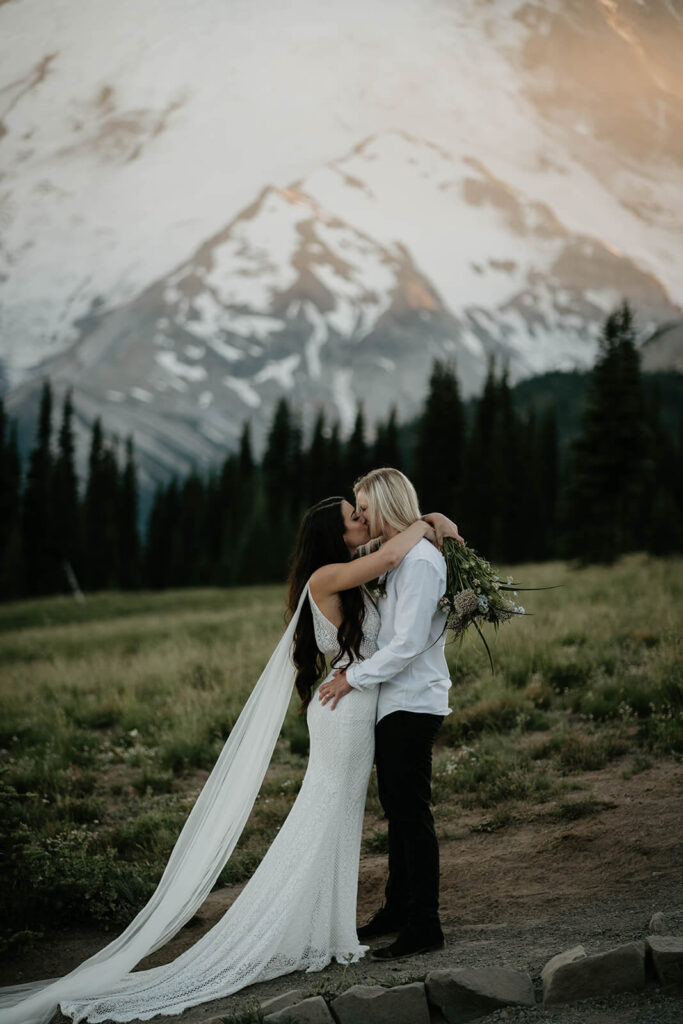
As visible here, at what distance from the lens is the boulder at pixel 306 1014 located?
420 cm

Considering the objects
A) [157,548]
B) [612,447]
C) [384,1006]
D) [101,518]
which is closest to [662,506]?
[612,447]

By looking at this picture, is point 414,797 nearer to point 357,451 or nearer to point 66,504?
point 357,451

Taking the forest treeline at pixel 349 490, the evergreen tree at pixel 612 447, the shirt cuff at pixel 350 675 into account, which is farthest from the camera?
the forest treeline at pixel 349 490

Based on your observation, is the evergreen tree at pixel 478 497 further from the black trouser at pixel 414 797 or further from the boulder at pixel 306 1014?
the boulder at pixel 306 1014

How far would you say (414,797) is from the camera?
16.8 feet

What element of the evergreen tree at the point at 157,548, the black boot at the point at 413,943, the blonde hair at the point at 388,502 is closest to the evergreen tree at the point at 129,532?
the evergreen tree at the point at 157,548

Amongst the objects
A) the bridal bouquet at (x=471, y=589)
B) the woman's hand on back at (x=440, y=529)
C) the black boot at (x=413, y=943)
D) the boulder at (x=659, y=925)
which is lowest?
the black boot at (x=413, y=943)

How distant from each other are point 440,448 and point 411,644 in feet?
197

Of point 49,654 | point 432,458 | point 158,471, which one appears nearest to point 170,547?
point 432,458

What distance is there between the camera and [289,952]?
16.8 ft

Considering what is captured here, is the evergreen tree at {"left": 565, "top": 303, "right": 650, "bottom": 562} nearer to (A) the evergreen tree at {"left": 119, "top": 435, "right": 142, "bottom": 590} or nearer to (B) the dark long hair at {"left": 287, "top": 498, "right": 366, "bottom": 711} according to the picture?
(B) the dark long hair at {"left": 287, "top": 498, "right": 366, "bottom": 711}

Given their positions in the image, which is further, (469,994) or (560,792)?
(560,792)

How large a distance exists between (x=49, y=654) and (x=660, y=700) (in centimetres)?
1711

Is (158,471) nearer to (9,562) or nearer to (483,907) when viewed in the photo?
(9,562)
